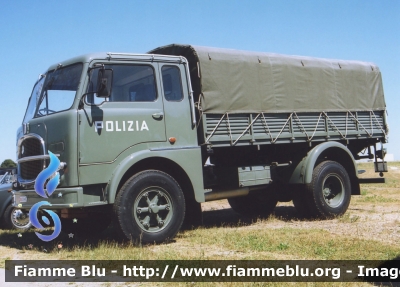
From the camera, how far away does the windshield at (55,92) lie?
8133 millimetres

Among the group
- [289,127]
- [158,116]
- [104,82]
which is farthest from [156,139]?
[289,127]

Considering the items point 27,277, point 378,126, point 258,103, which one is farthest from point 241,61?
point 27,277

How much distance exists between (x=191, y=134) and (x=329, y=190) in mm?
3747

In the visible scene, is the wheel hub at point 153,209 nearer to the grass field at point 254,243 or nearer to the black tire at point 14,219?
the grass field at point 254,243

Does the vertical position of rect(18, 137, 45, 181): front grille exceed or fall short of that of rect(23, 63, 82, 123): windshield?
it falls short

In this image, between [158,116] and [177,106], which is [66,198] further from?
[177,106]

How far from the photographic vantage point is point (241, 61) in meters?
9.93

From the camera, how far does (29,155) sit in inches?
328

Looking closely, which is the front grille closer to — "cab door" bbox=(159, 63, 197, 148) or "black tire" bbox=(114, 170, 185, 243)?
"black tire" bbox=(114, 170, 185, 243)

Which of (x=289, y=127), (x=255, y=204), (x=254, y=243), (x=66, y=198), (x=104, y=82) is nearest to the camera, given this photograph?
(x=66, y=198)

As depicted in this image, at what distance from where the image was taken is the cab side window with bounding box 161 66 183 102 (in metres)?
8.77

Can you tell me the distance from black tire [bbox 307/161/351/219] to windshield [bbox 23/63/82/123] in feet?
16.6

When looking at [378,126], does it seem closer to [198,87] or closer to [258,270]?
[198,87]

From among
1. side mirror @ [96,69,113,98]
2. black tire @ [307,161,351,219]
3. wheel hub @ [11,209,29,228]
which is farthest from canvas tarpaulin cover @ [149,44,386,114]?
wheel hub @ [11,209,29,228]
